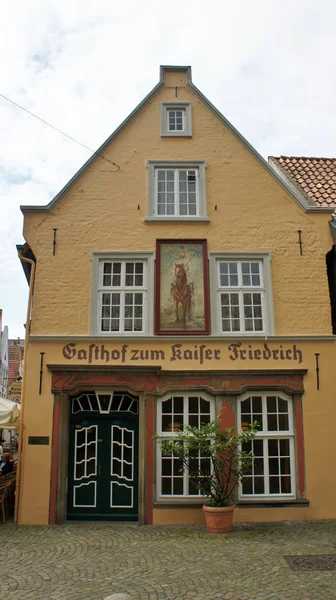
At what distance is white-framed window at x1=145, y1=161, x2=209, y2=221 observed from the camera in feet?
41.4

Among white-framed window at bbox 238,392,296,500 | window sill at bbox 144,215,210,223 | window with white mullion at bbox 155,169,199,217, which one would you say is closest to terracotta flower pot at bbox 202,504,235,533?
white-framed window at bbox 238,392,296,500

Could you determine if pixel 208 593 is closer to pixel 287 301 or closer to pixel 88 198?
pixel 287 301

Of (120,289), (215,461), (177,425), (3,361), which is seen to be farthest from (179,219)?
(3,361)

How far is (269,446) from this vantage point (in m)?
11.4

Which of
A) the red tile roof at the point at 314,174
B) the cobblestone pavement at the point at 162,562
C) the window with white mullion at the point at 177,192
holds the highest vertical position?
the red tile roof at the point at 314,174

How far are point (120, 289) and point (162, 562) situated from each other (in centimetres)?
592

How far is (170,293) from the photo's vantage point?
1204cm

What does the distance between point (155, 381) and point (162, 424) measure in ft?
3.11

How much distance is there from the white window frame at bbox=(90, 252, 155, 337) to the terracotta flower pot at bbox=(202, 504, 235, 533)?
3904 mm

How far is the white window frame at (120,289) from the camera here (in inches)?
465

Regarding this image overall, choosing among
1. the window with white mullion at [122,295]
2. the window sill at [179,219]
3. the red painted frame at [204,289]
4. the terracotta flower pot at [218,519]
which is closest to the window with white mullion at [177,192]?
the window sill at [179,219]

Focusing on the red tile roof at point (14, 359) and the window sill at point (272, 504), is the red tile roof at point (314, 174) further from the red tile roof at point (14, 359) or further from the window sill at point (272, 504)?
the red tile roof at point (14, 359)

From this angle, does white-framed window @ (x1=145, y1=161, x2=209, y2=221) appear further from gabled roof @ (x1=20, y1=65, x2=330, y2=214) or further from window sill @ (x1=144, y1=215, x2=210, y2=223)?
gabled roof @ (x1=20, y1=65, x2=330, y2=214)

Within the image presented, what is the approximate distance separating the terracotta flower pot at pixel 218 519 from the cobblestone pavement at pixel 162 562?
0.69 ft
